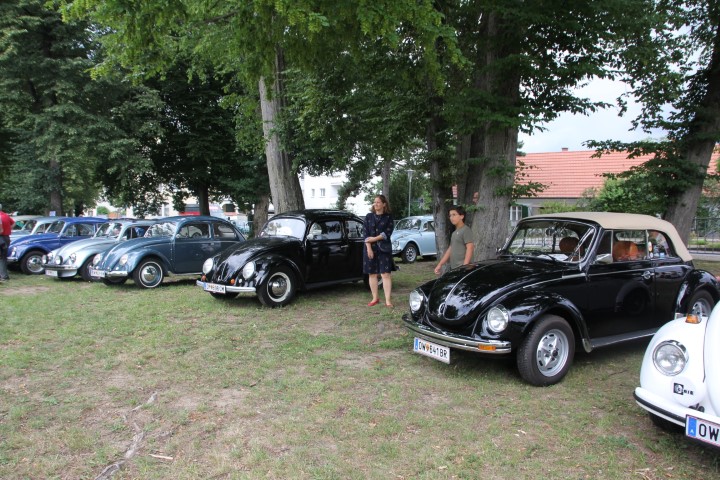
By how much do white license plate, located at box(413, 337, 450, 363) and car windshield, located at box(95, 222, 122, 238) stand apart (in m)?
10.7

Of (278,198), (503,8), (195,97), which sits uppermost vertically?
(195,97)

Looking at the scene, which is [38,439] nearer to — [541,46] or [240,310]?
[240,310]

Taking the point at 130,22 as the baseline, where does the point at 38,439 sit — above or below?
below

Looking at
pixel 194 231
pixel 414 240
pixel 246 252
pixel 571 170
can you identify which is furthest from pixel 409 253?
pixel 571 170

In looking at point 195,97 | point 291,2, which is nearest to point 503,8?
point 291,2

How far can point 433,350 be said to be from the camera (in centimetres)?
504

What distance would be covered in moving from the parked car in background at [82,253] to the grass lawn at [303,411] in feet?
17.5

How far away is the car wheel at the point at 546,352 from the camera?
15.2 ft

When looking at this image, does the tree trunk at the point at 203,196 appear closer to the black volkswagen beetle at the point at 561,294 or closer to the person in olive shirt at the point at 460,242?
the person in olive shirt at the point at 460,242

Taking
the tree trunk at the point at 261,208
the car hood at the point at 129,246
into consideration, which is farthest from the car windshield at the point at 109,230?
the tree trunk at the point at 261,208

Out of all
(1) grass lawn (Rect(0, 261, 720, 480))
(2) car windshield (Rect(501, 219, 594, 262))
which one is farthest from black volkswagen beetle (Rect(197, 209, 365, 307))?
(2) car windshield (Rect(501, 219, 594, 262))

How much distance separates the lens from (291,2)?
19.9 feet

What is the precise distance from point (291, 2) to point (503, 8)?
3.14 meters

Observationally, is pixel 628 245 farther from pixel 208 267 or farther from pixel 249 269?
pixel 208 267
